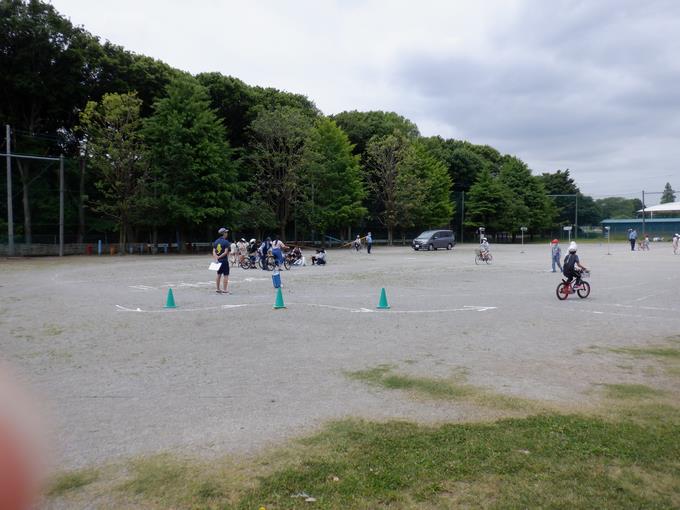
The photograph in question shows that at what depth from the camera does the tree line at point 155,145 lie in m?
39.3

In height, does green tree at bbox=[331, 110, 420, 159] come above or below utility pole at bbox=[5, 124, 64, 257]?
above

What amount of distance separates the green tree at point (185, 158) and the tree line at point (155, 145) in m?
0.09

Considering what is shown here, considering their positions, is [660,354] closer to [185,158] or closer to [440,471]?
[440,471]

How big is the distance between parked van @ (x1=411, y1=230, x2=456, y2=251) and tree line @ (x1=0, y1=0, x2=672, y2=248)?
30.1ft

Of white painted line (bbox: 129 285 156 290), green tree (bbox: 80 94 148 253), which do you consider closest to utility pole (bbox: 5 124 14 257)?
green tree (bbox: 80 94 148 253)

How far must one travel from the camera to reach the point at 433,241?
174ft

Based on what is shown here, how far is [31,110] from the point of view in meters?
41.8

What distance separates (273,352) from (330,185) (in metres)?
50.0

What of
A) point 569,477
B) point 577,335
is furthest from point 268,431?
point 577,335

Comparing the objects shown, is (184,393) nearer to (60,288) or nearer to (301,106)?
(60,288)

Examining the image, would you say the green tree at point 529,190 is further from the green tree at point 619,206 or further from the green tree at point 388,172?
the green tree at point 619,206

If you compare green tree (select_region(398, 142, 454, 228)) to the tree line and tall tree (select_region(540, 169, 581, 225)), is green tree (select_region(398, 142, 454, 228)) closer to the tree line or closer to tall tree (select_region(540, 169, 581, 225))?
the tree line

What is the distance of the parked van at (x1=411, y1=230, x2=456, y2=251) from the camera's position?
5191 centimetres

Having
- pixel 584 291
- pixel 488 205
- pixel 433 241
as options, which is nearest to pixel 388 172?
pixel 433 241
